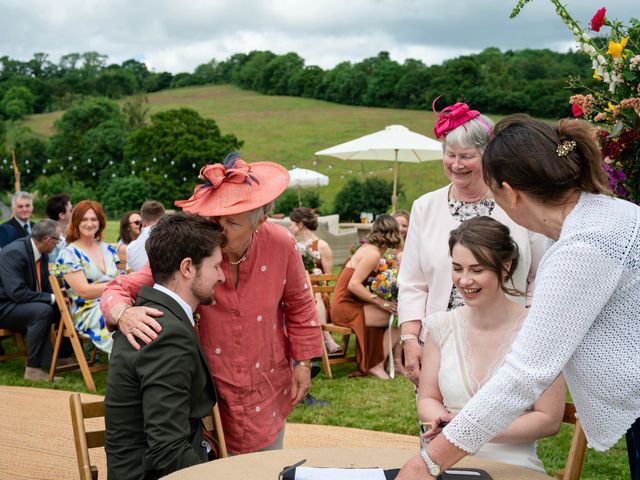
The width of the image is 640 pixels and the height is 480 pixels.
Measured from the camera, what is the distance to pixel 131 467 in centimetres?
249

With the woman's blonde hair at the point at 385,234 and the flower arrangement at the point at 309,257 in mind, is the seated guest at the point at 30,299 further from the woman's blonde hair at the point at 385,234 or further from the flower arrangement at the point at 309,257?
the woman's blonde hair at the point at 385,234

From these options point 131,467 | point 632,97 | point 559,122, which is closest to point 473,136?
point 632,97

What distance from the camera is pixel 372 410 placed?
6.51m

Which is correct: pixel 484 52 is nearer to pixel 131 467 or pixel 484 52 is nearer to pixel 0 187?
pixel 0 187

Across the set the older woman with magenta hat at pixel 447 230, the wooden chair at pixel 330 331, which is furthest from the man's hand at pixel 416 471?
the wooden chair at pixel 330 331

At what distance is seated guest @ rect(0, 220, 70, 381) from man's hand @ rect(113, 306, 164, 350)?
5.68 meters

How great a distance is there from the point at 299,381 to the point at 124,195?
112ft

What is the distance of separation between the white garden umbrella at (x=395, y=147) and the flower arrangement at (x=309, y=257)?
463 centimetres

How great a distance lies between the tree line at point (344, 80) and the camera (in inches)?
2071

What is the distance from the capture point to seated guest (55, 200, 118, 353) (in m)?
7.09

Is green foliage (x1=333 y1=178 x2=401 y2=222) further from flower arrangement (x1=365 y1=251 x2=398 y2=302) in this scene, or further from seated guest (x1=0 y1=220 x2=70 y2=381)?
seated guest (x1=0 y1=220 x2=70 y2=381)

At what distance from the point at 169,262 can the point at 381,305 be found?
536 centimetres

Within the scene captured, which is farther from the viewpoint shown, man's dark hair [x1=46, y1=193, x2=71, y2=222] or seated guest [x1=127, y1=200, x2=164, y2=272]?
man's dark hair [x1=46, y1=193, x2=71, y2=222]

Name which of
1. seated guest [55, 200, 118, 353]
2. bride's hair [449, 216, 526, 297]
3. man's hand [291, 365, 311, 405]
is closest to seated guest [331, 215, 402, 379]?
seated guest [55, 200, 118, 353]
